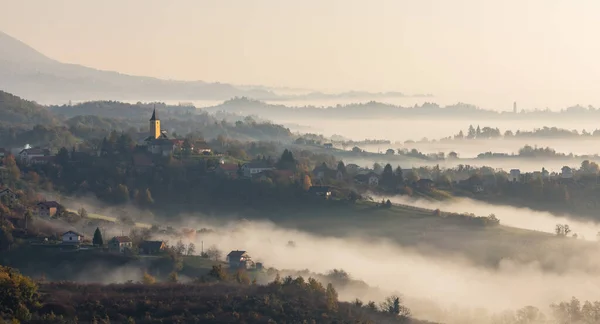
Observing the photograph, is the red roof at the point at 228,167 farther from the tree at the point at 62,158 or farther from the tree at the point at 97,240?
the tree at the point at 97,240

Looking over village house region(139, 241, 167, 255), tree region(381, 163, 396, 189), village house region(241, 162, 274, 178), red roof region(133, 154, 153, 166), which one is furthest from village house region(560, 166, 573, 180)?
village house region(139, 241, 167, 255)

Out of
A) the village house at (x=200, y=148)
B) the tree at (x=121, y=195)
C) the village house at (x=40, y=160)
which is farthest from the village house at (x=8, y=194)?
the village house at (x=200, y=148)

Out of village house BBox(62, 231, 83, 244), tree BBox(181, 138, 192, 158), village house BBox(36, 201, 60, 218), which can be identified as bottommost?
village house BBox(62, 231, 83, 244)

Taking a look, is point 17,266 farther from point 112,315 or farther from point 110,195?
point 110,195

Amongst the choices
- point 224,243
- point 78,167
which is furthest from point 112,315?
point 78,167

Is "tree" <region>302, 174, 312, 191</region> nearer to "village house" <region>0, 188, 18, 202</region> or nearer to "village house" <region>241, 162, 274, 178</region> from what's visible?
"village house" <region>241, 162, 274, 178</region>
